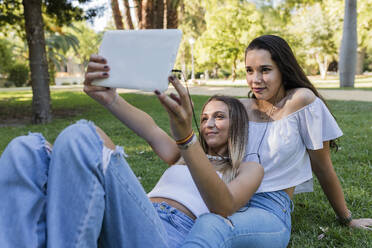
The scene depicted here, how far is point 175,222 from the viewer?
1.73 m

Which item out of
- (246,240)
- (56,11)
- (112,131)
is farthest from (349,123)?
(56,11)

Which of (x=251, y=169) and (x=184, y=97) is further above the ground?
(x=184, y=97)

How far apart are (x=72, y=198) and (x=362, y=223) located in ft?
6.76

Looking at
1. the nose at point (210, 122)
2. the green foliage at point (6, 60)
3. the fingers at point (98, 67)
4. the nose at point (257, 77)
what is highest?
the green foliage at point (6, 60)

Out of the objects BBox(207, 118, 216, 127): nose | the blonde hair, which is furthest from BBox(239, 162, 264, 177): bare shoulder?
BBox(207, 118, 216, 127): nose

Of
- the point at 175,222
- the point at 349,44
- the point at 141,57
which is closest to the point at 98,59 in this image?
the point at 141,57

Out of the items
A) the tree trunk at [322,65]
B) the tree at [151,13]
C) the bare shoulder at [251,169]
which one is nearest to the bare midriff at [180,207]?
the bare shoulder at [251,169]

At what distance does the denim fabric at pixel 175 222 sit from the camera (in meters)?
1.69

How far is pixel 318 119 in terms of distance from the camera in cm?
217

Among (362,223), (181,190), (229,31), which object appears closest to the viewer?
(181,190)

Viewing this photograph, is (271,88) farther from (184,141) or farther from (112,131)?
(112,131)

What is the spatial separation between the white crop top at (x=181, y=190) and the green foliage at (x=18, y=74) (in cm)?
3173

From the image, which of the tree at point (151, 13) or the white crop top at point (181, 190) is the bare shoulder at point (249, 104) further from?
the tree at point (151, 13)

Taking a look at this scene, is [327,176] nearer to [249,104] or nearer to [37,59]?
[249,104]
